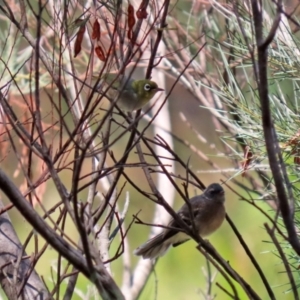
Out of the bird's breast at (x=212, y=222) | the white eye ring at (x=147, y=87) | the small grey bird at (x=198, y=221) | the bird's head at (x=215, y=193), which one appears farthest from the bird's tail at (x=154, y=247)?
the white eye ring at (x=147, y=87)

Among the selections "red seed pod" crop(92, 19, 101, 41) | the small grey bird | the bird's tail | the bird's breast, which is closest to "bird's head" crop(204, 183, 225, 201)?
the small grey bird

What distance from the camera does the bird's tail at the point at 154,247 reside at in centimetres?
234

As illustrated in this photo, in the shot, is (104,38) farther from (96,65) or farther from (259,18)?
(259,18)

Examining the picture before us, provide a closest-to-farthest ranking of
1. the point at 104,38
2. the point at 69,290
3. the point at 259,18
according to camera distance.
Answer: the point at 259,18 → the point at 69,290 → the point at 104,38

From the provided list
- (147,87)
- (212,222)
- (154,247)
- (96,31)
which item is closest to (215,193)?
(212,222)

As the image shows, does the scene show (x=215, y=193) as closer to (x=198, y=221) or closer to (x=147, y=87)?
(x=198, y=221)

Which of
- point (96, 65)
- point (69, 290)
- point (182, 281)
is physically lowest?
point (182, 281)

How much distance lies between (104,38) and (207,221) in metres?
1.03

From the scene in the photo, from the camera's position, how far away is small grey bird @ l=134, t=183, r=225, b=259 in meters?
2.35

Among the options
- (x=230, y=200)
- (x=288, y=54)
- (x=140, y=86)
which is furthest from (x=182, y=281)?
(x=288, y=54)

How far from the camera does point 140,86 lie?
214cm

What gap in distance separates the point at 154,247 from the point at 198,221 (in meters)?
0.39

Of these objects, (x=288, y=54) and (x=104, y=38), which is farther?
(x=104, y=38)

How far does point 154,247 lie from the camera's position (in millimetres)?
2357
